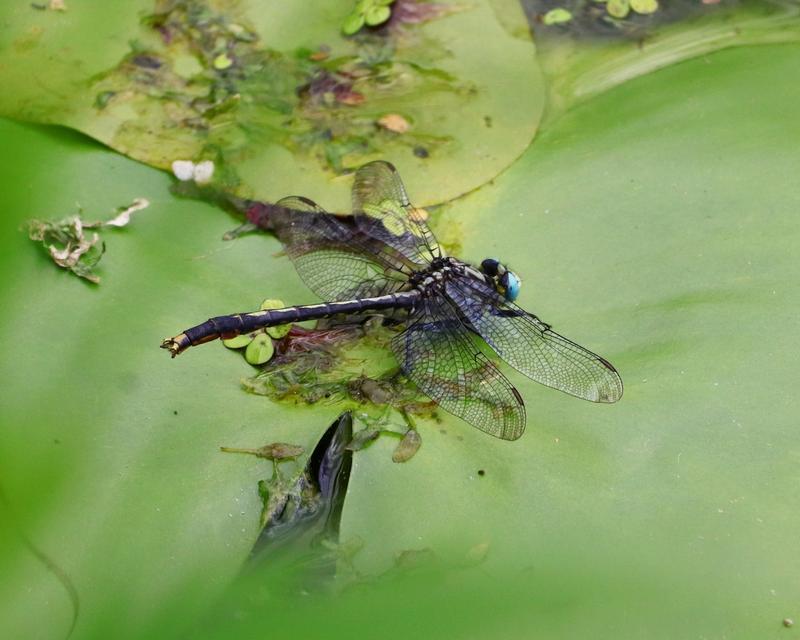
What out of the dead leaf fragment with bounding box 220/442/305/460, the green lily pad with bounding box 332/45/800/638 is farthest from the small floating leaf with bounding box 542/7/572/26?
the dead leaf fragment with bounding box 220/442/305/460

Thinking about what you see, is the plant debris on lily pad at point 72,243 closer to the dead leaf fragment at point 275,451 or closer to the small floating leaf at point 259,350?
the small floating leaf at point 259,350

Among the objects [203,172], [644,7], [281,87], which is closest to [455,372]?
[203,172]

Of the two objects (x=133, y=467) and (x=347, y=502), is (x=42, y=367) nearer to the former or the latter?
(x=133, y=467)

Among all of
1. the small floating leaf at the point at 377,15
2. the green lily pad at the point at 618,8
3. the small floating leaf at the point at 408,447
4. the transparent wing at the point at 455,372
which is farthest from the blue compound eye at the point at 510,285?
the green lily pad at the point at 618,8

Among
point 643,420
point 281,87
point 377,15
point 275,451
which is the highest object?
point 377,15

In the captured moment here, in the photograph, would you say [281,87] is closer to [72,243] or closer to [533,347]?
[72,243]

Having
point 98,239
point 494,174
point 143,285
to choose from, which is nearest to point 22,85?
point 98,239
